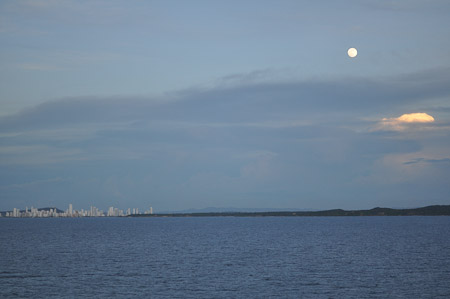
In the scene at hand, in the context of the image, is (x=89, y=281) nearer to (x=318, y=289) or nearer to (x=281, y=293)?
(x=281, y=293)

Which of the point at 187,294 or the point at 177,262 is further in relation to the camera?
the point at 177,262

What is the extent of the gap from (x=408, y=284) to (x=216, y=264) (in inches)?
1358

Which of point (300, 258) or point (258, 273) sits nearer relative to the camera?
point (258, 273)

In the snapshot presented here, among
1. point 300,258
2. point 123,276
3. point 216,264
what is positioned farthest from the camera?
point 300,258

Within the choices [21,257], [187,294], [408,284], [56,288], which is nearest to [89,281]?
[56,288]

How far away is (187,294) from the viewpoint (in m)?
60.0

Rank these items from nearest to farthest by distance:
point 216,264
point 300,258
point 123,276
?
point 123,276, point 216,264, point 300,258

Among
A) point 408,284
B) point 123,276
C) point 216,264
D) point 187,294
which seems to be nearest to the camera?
point 187,294

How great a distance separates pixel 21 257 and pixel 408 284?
2914 inches

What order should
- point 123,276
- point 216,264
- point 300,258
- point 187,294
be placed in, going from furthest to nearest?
point 300,258 → point 216,264 → point 123,276 → point 187,294

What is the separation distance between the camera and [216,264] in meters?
87.9

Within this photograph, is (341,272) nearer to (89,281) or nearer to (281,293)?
(281,293)

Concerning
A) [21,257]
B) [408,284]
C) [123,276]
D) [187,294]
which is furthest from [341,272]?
[21,257]

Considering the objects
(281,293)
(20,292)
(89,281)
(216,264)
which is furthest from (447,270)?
(20,292)
